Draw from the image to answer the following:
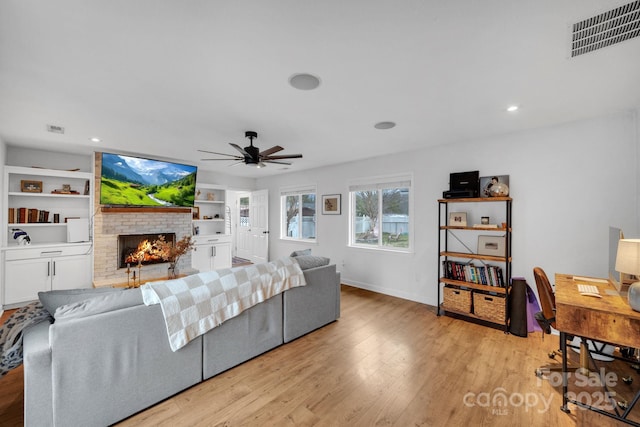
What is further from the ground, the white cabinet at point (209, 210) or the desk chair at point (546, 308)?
the white cabinet at point (209, 210)

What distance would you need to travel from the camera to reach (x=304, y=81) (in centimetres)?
206

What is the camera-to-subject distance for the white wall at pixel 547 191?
8.94 ft

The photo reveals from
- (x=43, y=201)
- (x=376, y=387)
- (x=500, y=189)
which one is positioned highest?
(x=500, y=189)

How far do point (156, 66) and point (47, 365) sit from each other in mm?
1978

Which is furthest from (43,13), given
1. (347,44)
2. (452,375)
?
(452,375)

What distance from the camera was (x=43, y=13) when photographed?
1.36 m

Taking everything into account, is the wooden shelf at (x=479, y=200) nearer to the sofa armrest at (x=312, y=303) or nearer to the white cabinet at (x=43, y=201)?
the sofa armrest at (x=312, y=303)

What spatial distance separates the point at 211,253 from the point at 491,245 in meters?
5.30

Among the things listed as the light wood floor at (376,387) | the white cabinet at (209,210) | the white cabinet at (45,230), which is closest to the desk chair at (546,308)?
the light wood floor at (376,387)

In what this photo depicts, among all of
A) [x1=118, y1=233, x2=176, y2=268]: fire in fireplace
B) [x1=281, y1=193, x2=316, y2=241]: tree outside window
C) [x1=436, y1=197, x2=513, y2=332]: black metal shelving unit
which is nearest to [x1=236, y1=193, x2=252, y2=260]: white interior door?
[x1=281, y1=193, x2=316, y2=241]: tree outside window

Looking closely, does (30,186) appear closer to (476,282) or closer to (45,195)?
(45,195)

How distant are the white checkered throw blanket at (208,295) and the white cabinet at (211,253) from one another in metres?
3.75

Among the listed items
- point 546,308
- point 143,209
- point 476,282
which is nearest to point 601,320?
point 546,308

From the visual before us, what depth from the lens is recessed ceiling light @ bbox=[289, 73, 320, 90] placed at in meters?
1.99
